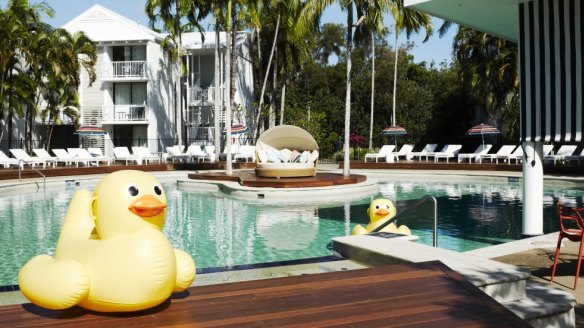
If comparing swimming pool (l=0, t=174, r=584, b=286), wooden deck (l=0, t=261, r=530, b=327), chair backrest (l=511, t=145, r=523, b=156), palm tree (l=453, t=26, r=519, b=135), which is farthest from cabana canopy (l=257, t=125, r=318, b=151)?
wooden deck (l=0, t=261, r=530, b=327)

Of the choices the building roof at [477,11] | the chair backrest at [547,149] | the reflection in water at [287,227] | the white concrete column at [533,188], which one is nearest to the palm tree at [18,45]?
the reflection in water at [287,227]

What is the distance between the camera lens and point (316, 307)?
4.64m

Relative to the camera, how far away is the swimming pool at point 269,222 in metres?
10.4

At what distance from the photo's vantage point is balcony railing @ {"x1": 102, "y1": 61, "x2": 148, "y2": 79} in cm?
3825

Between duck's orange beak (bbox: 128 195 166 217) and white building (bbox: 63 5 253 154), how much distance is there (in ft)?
110

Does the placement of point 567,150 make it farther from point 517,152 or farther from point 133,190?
point 133,190

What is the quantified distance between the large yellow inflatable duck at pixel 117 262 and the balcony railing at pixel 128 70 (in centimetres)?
3517

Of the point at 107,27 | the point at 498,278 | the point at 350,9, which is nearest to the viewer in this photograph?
the point at 498,278

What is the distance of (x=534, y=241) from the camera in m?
9.34

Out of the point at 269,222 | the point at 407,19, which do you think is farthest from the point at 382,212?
the point at 407,19

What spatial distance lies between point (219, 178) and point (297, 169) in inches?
133

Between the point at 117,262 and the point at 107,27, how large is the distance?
123ft

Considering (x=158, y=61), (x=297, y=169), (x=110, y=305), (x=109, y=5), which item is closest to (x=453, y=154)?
(x=297, y=169)

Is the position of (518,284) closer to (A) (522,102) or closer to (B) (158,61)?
(A) (522,102)
